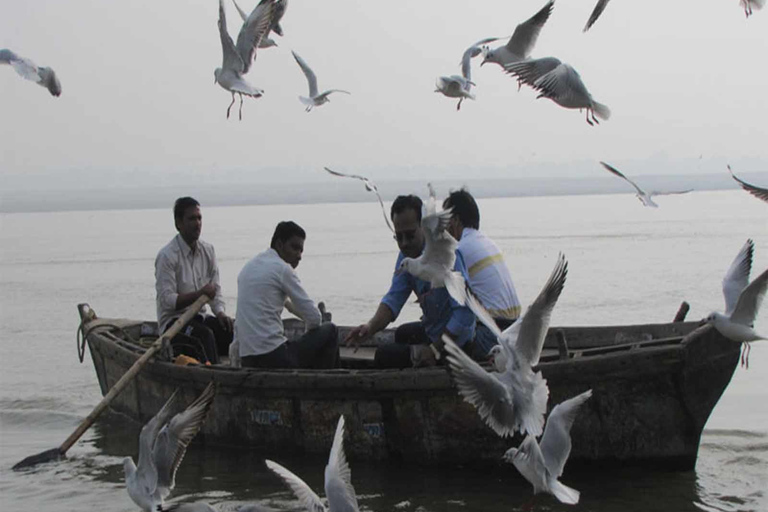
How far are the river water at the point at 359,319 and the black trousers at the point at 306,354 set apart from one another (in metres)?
0.85

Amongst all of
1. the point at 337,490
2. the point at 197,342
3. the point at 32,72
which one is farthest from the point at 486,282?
the point at 32,72

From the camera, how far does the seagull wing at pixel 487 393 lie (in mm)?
6242

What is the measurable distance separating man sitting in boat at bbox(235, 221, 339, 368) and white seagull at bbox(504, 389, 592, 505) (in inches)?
102

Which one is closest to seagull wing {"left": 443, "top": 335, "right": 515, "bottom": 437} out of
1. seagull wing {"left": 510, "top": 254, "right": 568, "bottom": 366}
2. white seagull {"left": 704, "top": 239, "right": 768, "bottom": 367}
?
seagull wing {"left": 510, "top": 254, "right": 568, "bottom": 366}

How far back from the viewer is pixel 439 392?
8.12 meters

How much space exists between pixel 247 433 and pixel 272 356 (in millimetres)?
835

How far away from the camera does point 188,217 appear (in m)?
9.78

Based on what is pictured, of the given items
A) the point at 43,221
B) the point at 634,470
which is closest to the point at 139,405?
the point at 634,470

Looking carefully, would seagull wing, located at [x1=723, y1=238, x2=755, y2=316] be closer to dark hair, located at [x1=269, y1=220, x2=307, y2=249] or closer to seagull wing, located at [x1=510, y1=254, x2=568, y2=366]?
seagull wing, located at [x1=510, y1=254, x2=568, y2=366]

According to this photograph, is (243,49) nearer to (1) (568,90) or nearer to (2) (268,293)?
(2) (268,293)

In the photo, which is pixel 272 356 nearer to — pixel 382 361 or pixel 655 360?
pixel 382 361

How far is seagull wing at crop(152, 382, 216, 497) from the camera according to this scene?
6.57 metres

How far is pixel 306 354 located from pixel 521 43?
124 inches

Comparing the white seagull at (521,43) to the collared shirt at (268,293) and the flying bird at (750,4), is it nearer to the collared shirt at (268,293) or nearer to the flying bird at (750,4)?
the flying bird at (750,4)
